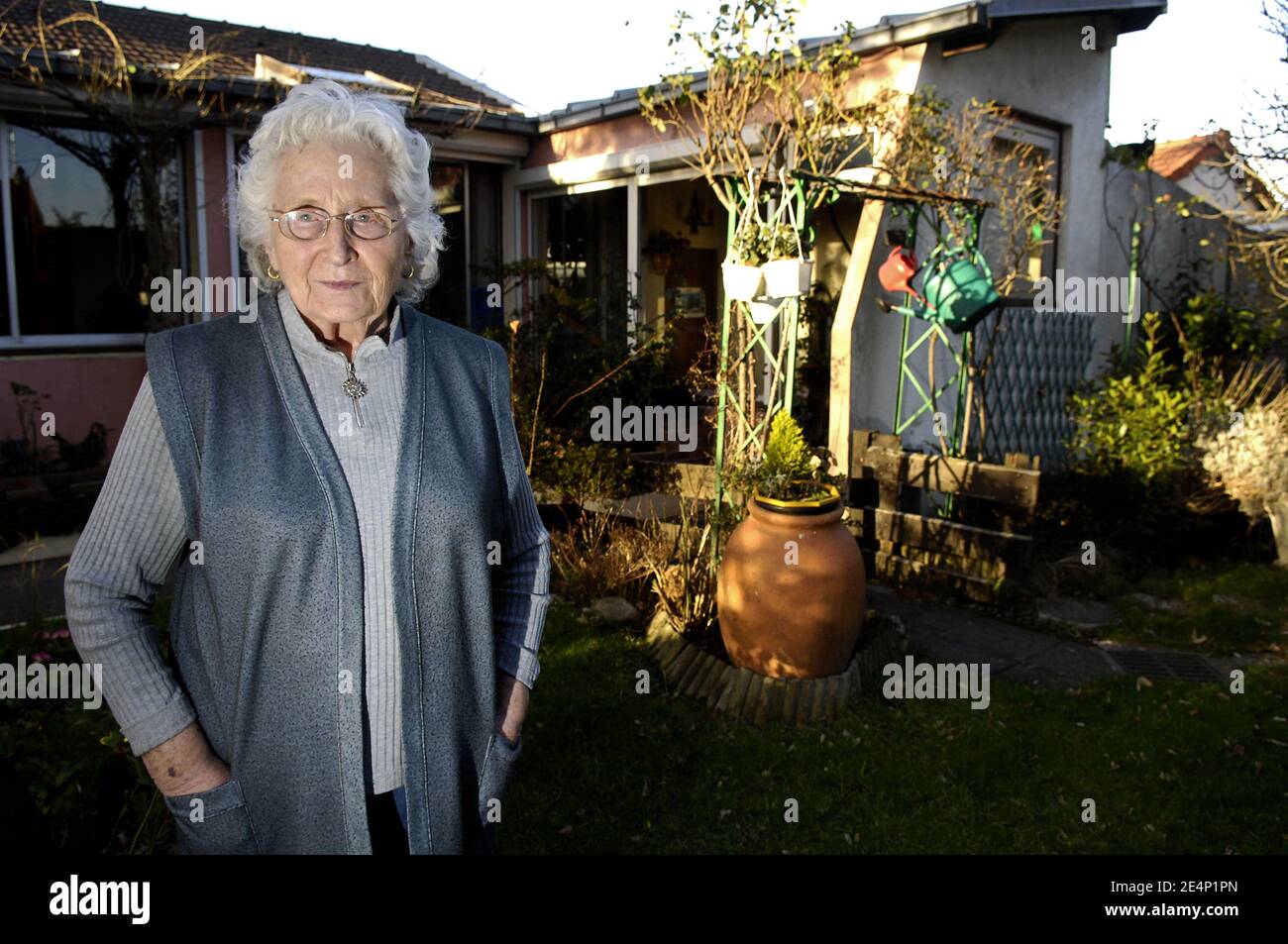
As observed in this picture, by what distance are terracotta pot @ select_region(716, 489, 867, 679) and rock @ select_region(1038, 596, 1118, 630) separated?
2028mm

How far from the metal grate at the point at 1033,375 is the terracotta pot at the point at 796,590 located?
3.88m

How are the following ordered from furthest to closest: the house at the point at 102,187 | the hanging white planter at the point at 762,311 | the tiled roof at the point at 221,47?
the tiled roof at the point at 221,47 < the house at the point at 102,187 < the hanging white planter at the point at 762,311

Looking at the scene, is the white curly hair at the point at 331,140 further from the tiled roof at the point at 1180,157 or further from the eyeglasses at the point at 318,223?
the tiled roof at the point at 1180,157

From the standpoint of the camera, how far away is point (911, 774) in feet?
12.9

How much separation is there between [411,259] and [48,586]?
518cm

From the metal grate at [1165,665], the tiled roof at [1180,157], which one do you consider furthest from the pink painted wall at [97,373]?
the tiled roof at [1180,157]

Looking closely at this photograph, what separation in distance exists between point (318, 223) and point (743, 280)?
3.29m

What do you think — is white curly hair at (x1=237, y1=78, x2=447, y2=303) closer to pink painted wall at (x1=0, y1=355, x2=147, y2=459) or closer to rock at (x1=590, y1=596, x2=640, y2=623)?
rock at (x1=590, y1=596, x2=640, y2=623)

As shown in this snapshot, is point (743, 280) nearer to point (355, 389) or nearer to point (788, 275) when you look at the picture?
point (788, 275)

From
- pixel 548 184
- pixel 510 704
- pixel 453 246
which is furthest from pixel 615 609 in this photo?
pixel 453 246

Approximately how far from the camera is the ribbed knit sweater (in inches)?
65.0

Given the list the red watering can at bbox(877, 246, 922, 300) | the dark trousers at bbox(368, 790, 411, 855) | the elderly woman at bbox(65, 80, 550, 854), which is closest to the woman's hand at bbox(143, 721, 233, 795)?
the elderly woman at bbox(65, 80, 550, 854)

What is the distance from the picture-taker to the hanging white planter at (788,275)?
4.77 meters
